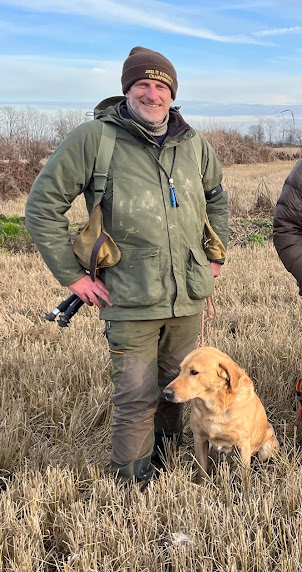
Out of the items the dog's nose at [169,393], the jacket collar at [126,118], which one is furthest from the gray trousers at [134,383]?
the jacket collar at [126,118]

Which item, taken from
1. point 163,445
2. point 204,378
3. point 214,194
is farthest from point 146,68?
point 163,445

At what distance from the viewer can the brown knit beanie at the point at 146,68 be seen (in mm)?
2977

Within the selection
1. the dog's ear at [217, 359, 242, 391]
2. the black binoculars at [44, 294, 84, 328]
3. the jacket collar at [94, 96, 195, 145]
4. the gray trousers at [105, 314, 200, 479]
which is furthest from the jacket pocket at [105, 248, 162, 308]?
the jacket collar at [94, 96, 195, 145]

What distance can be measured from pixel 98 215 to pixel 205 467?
1824 mm

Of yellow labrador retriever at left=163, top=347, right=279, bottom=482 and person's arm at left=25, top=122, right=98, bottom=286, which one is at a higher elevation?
person's arm at left=25, top=122, right=98, bottom=286

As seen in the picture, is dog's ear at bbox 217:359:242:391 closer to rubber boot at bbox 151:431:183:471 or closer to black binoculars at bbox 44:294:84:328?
rubber boot at bbox 151:431:183:471

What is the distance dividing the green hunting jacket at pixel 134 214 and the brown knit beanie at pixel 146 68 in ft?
0.69

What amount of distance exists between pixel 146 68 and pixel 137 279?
4.15 feet

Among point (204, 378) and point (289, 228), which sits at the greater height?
point (289, 228)

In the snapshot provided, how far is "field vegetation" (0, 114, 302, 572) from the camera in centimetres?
251

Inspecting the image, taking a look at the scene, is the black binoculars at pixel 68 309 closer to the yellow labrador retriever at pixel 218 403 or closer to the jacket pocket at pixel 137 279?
the jacket pocket at pixel 137 279

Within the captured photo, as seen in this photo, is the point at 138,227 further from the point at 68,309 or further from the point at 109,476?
the point at 109,476

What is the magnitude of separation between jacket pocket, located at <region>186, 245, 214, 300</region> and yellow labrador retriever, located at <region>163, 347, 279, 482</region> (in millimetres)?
361

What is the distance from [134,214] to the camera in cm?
299
